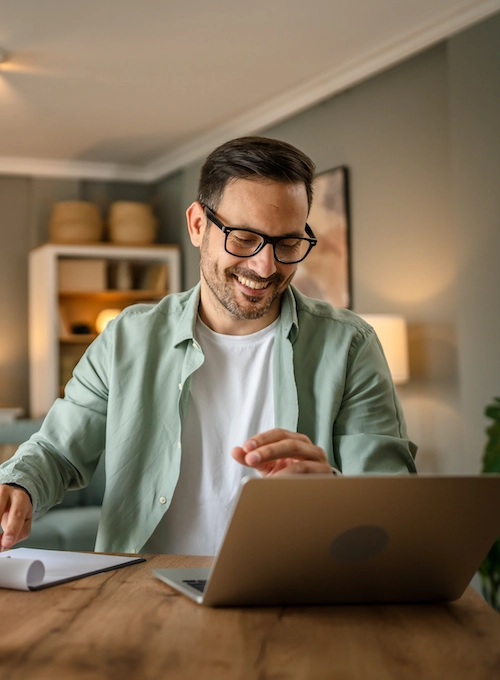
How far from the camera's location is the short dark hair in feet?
5.11

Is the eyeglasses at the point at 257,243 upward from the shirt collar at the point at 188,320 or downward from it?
upward

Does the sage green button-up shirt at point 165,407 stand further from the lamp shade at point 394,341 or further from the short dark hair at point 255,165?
the lamp shade at point 394,341

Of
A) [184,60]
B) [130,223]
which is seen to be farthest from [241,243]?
[130,223]

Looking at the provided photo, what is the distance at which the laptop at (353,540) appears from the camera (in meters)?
0.83

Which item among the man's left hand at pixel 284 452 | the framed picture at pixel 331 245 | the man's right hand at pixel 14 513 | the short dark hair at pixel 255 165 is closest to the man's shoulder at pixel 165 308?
the short dark hair at pixel 255 165

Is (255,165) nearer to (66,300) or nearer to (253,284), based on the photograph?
(253,284)

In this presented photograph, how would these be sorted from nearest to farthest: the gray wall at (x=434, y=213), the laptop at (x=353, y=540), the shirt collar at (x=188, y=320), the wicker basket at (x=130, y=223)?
the laptop at (x=353, y=540) → the shirt collar at (x=188, y=320) → the gray wall at (x=434, y=213) → the wicker basket at (x=130, y=223)

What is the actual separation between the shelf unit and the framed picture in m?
1.71

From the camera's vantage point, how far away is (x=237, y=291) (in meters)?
1.62

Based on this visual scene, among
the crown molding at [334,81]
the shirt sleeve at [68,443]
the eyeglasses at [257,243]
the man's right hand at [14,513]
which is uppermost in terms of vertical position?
the crown molding at [334,81]

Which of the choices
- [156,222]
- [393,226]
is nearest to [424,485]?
[393,226]

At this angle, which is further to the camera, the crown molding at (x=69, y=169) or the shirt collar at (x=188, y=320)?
the crown molding at (x=69, y=169)

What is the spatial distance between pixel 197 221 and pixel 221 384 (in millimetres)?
355

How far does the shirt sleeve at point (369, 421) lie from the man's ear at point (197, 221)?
0.40m
